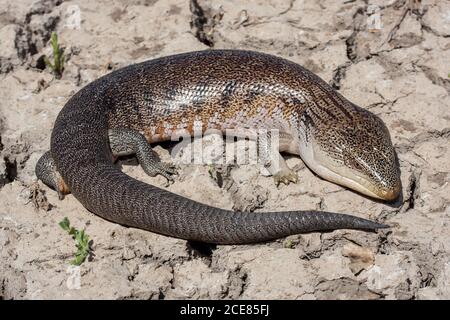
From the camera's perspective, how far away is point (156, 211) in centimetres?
501

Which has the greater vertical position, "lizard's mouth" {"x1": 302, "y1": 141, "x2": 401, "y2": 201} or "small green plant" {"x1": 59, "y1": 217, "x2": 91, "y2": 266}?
"lizard's mouth" {"x1": 302, "y1": 141, "x2": 401, "y2": 201}

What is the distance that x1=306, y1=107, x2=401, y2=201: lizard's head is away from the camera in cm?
526

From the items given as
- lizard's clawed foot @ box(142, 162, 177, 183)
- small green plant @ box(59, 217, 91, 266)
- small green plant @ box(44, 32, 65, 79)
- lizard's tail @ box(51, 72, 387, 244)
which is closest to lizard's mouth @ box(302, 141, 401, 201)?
lizard's tail @ box(51, 72, 387, 244)

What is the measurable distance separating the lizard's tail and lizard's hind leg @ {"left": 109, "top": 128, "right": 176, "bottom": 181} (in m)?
0.31

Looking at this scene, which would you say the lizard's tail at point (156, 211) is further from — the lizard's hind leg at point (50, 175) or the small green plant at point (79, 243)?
the small green plant at point (79, 243)

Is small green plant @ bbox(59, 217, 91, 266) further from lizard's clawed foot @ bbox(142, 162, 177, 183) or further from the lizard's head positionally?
the lizard's head

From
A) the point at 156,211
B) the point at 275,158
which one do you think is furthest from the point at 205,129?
the point at 156,211

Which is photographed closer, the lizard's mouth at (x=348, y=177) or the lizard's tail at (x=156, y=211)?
the lizard's tail at (x=156, y=211)

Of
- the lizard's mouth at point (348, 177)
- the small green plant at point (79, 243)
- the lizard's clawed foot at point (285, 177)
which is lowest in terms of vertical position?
the small green plant at point (79, 243)

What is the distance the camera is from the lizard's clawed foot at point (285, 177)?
5715mm

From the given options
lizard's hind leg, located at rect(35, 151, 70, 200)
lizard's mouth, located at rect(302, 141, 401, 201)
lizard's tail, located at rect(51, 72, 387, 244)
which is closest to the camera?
lizard's tail, located at rect(51, 72, 387, 244)

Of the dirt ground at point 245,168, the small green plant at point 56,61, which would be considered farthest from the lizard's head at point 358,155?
the small green plant at point 56,61

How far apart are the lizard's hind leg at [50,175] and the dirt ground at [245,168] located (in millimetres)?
106

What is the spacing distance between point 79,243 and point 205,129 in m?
1.74
